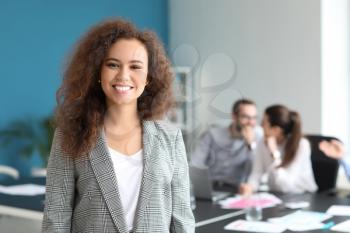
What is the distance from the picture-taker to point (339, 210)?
2730mm

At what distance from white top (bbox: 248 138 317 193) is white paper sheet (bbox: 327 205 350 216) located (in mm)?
485

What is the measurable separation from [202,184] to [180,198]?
156cm

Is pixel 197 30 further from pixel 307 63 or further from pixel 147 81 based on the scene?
pixel 147 81

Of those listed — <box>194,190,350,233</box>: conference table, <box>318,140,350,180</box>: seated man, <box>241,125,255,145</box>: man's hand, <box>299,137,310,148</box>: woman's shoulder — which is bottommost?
<box>194,190,350,233</box>: conference table

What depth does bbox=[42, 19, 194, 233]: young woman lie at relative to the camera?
140 cm

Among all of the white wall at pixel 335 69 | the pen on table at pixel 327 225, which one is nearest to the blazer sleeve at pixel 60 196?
the pen on table at pixel 327 225

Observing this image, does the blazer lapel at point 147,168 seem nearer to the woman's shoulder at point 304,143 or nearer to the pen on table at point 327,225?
the pen on table at point 327,225

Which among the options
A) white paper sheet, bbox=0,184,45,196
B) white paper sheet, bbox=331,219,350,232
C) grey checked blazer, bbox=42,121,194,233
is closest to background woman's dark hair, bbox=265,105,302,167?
white paper sheet, bbox=331,219,350,232

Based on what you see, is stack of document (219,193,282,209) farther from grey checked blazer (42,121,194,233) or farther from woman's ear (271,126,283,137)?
grey checked blazer (42,121,194,233)

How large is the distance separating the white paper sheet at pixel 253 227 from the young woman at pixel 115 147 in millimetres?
884

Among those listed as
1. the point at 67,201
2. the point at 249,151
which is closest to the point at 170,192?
the point at 67,201

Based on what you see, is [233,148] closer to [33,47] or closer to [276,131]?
[276,131]

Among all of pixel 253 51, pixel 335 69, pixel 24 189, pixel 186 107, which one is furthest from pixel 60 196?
pixel 186 107

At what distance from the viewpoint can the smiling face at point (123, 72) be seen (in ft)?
4.74
